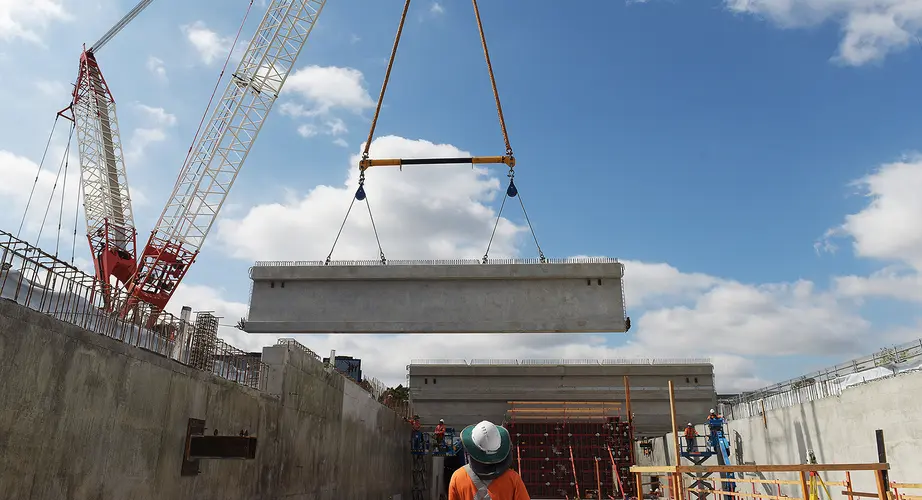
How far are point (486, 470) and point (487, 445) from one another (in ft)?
0.55

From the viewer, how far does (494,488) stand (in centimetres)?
357

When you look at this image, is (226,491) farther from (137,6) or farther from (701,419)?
(137,6)

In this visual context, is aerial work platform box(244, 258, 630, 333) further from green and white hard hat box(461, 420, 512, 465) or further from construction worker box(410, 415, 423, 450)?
construction worker box(410, 415, 423, 450)

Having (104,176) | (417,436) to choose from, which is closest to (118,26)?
(104,176)

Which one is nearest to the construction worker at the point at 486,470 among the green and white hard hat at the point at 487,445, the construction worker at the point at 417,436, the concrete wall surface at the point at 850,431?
the green and white hard hat at the point at 487,445

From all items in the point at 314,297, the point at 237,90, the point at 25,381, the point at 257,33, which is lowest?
the point at 25,381

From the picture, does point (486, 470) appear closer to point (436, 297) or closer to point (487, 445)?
point (487, 445)

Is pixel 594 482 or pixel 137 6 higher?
pixel 137 6

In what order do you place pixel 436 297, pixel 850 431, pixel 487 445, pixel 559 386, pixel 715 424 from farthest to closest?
Answer: pixel 559 386 → pixel 715 424 → pixel 436 297 → pixel 850 431 → pixel 487 445

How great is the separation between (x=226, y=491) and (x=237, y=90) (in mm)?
24882

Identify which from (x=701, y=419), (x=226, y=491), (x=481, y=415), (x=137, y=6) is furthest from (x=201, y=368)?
(x=137, y=6)

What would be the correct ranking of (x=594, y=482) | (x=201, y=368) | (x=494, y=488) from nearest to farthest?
(x=494, y=488) → (x=201, y=368) → (x=594, y=482)

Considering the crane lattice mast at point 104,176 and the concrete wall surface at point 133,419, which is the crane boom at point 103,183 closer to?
the crane lattice mast at point 104,176

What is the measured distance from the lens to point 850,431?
15945 mm
